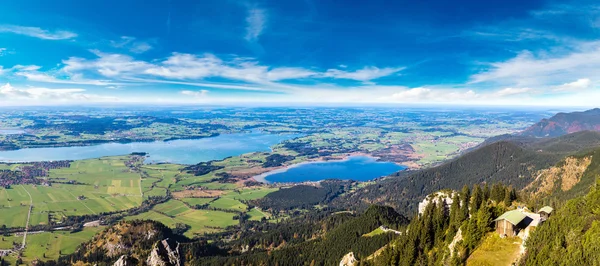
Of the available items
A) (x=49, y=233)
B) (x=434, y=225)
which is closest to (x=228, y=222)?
(x=49, y=233)

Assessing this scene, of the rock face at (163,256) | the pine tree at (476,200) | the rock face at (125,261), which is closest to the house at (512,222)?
the pine tree at (476,200)

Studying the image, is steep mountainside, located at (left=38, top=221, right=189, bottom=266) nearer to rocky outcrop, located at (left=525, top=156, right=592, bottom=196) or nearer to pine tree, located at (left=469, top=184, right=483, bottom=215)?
pine tree, located at (left=469, top=184, right=483, bottom=215)

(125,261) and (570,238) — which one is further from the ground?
(570,238)

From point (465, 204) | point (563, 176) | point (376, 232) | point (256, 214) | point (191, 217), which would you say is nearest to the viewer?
point (465, 204)

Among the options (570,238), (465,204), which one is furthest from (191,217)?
(570,238)

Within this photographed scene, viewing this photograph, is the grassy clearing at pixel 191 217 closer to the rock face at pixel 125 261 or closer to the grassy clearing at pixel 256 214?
the grassy clearing at pixel 256 214

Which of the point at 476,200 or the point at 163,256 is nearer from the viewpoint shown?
the point at 476,200

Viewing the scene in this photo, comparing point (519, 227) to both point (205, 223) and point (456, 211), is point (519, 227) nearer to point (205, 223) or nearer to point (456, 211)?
point (456, 211)

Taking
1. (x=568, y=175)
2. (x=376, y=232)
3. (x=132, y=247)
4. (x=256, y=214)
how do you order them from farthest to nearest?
(x=256, y=214) → (x=568, y=175) → (x=132, y=247) → (x=376, y=232)

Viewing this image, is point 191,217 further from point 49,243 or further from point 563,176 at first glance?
point 563,176
